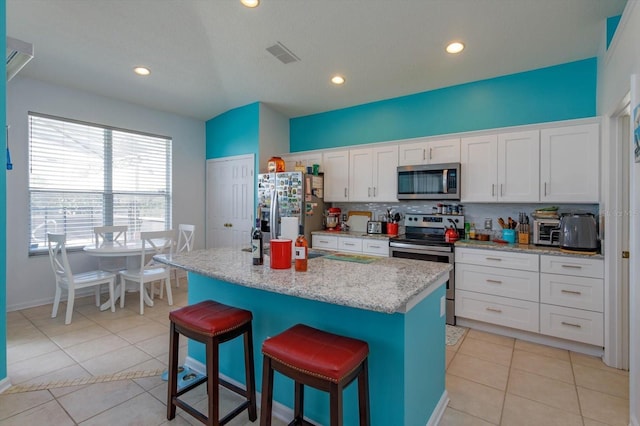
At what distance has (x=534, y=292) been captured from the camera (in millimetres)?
2949

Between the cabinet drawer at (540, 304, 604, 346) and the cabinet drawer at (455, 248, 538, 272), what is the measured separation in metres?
0.40

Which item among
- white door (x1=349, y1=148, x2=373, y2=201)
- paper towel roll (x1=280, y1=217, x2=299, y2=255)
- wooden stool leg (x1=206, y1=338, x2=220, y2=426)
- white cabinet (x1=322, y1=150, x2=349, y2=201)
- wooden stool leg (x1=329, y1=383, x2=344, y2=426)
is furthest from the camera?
white cabinet (x1=322, y1=150, x2=349, y2=201)

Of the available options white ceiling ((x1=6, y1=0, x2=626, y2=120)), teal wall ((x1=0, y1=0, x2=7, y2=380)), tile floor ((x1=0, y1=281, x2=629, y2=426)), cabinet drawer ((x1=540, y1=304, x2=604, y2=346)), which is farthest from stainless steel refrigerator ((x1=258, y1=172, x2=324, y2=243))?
cabinet drawer ((x1=540, y1=304, x2=604, y2=346))

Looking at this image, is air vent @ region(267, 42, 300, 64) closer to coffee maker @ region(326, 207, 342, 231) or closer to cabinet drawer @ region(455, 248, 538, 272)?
coffee maker @ region(326, 207, 342, 231)

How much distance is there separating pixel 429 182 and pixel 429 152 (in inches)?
14.5

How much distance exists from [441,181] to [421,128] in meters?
0.91

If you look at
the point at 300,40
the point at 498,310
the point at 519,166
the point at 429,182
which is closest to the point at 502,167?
the point at 519,166

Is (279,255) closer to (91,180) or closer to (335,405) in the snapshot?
(335,405)

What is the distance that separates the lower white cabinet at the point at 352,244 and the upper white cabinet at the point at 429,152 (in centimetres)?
107

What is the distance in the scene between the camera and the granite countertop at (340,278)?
1366 millimetres

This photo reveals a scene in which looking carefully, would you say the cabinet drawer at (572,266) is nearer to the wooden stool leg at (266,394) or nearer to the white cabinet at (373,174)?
the white cabinet at (373,174)

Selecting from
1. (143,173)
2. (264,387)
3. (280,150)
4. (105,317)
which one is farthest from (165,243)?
(264,387)

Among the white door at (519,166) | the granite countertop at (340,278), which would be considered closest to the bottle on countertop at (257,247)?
the granite countertop at (340,278)

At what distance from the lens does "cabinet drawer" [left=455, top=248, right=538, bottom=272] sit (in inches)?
117
